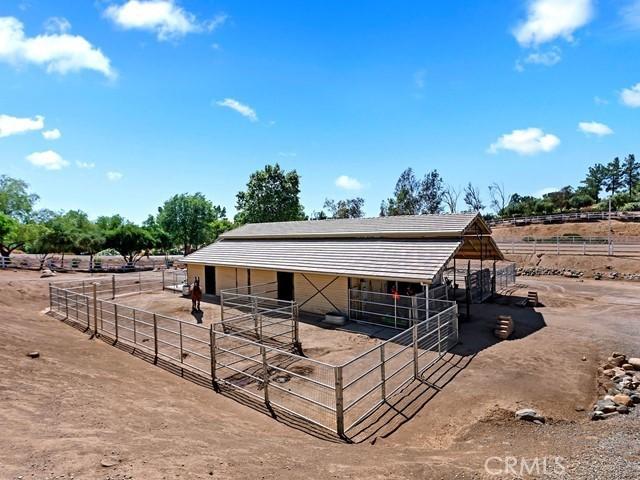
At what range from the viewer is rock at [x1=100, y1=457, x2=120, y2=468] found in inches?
177

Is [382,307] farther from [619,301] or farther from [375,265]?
[619,301]

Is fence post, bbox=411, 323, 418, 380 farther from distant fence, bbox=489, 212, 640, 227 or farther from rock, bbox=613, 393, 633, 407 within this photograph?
distant fence, bbox=489, 212, 640, 227

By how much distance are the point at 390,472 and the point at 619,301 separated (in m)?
Answer: 19.8

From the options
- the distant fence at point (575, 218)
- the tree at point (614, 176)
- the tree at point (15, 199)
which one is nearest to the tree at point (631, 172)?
the tree at point (614, 176)

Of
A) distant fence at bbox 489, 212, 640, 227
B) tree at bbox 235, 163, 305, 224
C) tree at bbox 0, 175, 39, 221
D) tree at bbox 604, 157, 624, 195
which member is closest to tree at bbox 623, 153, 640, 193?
tree at bbox 604, 157, 624, 195

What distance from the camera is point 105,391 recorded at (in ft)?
26.7

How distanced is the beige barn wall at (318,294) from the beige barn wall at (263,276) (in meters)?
1.85

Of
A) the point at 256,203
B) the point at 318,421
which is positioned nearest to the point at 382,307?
the point at 318,421

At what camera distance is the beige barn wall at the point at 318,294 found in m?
16.9

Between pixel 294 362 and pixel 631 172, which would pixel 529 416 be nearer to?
pixel 294 362

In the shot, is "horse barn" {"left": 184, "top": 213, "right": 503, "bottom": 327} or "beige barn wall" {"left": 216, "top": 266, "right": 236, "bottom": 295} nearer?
"horse barn" {"left": 184, "top": 213, "right": 503, "bottom": 327}

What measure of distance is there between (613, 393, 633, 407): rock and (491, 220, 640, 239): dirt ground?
155 ft

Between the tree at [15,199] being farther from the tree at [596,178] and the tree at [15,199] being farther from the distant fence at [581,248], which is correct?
the tree at [596,178]

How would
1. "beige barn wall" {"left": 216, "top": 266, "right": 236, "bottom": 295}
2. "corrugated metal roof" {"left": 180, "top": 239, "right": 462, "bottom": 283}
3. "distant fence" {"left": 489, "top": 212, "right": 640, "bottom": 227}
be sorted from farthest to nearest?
"distant fence" {"left": 489, "top": 212, "right": 640, "bottom": 227}
"beige barn wall" {"left": 216, "top": 266, "right": 236, "bottom": 295}
"corrugated metal roof" {"left": 180, "top": 239, "right": 462, "bottom": 283}
